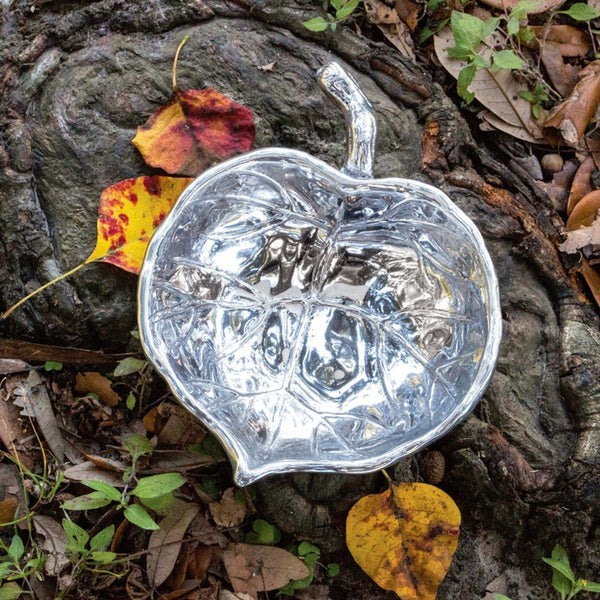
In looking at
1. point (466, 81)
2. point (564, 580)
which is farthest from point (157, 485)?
point (466, 81)

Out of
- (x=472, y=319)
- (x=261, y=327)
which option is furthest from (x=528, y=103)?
(x=261, y=327)

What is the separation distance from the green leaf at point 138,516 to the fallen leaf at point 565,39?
1.30m

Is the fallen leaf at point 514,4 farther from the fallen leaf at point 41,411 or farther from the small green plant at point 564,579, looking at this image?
the fallen leaf at point 41,411

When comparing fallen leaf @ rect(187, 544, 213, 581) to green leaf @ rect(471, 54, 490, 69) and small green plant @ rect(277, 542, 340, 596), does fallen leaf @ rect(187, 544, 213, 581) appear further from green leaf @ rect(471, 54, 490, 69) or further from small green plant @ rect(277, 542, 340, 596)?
green leaf @ rect(471, 54, 490, 69)

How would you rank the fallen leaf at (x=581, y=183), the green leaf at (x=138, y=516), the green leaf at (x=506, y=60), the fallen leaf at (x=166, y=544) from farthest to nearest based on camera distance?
1. the fallen leaf at (x=581, y=183)
2. the green leaf at (x=506, y=60)
3. the fallen leaf at (x=166, y=544)
4. the green leaf at (x=138, y=516)

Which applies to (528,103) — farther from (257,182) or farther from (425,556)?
(425,556)

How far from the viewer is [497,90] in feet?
5.14

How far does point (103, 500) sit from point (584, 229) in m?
1.07

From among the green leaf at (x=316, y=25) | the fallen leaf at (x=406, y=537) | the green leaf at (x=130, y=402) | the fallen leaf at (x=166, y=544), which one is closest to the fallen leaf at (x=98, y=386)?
the green leaf at (x=130, y=402)

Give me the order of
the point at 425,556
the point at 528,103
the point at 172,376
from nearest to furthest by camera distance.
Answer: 1. the point at 172,376
2. the point at 425,556
3. the point at 528,103

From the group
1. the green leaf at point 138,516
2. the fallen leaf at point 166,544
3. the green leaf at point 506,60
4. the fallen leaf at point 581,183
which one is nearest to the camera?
the green leaf at point 138,516

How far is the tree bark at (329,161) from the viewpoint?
1287mm

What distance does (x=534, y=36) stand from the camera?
1.62m

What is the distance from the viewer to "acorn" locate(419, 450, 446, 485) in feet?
4.35
